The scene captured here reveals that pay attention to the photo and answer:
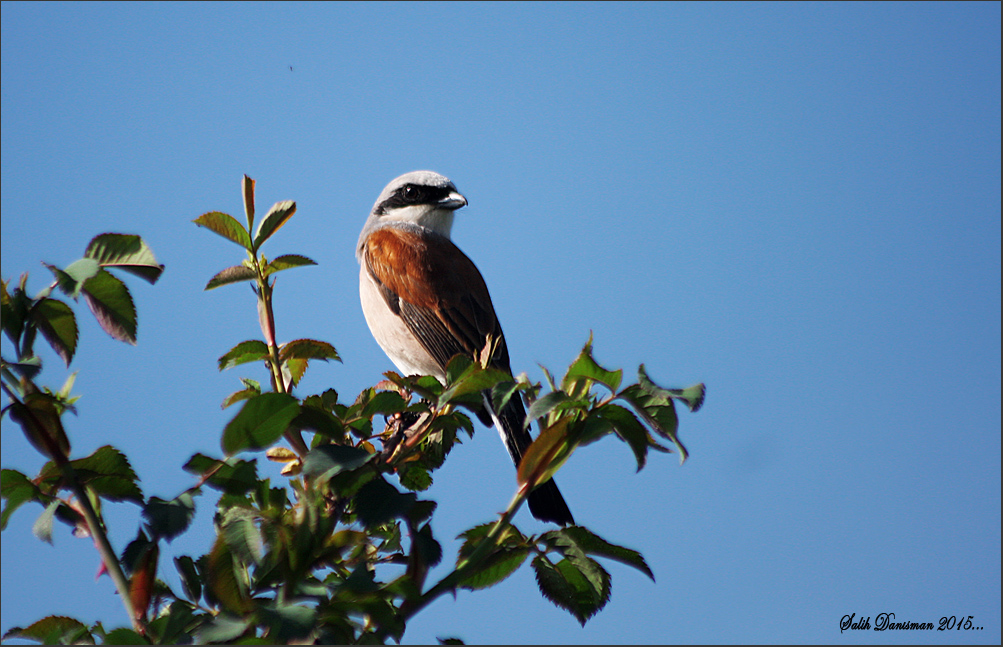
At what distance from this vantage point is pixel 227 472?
1458mm

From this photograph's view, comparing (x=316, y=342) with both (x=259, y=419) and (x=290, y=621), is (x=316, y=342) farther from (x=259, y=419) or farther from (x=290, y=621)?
(x=290, y=621)

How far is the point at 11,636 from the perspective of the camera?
1509mm

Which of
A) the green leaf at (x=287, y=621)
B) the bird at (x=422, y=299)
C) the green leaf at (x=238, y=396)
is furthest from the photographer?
the bird at (x=422, y=299)

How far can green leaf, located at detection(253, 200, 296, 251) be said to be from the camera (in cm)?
194

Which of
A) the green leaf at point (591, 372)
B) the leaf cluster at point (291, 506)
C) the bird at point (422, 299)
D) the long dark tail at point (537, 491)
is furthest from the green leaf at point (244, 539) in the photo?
the bird at point (422, 299)

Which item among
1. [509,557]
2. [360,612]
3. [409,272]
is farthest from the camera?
[409,272]

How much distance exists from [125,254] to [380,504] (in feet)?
2.40

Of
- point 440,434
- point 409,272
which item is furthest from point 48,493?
point 409,272

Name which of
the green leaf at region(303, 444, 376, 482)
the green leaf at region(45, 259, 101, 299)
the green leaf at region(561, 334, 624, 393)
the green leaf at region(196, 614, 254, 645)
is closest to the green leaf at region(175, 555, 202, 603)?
the green leaf at region(196, 614, 254, 645)

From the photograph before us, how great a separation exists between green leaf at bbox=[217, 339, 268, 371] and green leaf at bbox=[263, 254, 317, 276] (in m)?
0.19

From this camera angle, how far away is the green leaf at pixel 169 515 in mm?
1356

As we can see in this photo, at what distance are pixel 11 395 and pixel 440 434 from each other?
101 centimetres

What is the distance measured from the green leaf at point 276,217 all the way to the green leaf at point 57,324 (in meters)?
0.56

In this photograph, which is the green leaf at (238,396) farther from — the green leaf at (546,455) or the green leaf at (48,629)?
the green leaf at (546,455)
